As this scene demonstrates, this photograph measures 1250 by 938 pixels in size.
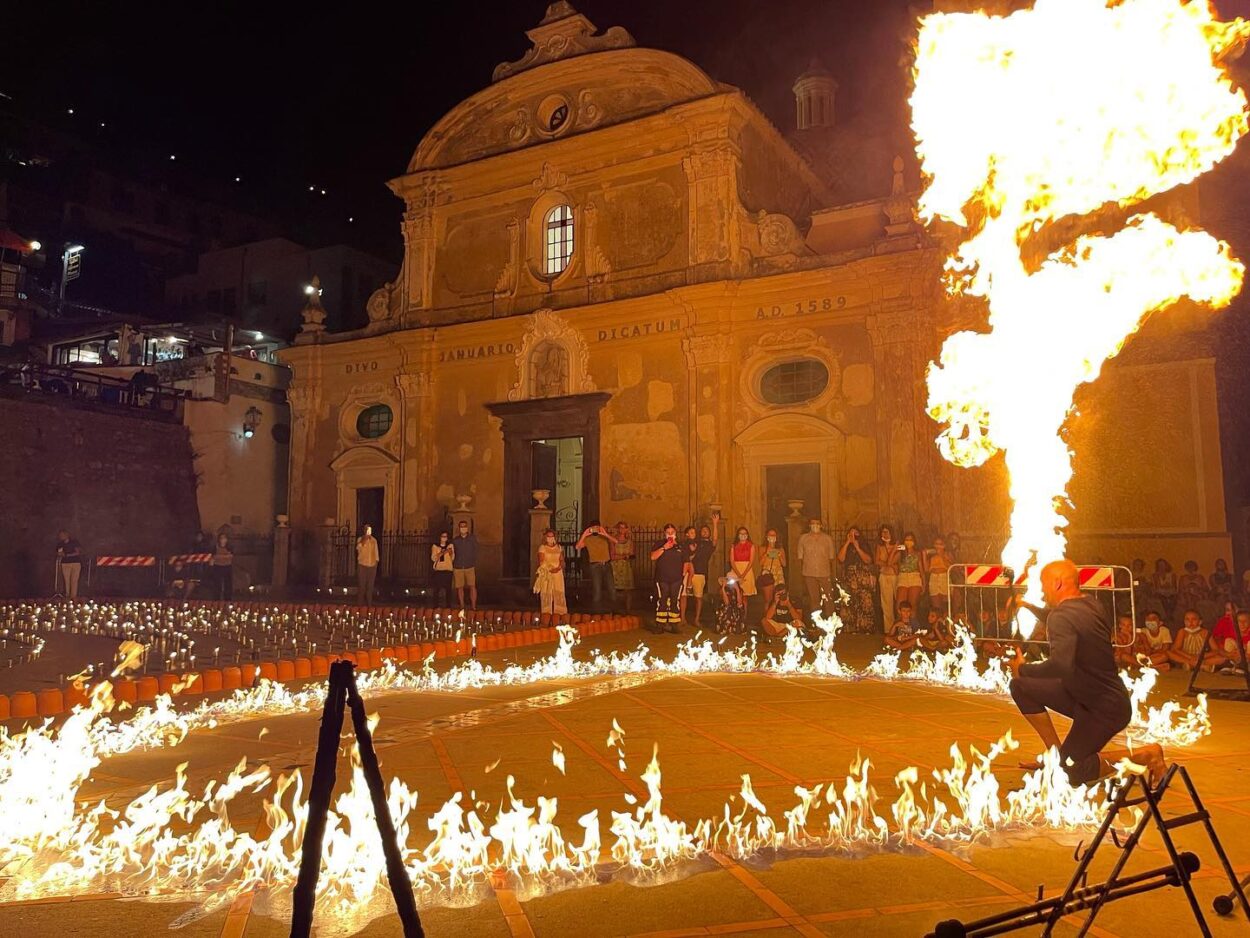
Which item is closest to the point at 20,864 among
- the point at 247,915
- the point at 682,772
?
the point at 247,915

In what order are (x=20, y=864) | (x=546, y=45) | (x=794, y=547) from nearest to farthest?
(x=20, y=864), (x=794, y=547), (x=546, y=45)

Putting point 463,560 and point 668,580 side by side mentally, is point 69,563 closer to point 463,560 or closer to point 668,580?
point 463,560

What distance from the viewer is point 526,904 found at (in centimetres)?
368

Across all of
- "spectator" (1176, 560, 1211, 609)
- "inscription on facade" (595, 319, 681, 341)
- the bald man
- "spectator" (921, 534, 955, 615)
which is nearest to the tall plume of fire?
the bald man

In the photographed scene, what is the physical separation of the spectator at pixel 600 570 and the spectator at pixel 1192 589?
9961 mm

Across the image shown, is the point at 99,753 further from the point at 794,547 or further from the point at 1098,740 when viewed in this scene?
the point at 794,547

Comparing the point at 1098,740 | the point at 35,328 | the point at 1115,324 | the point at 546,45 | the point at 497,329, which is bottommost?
the point at 1098,740

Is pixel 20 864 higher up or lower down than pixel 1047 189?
lower down

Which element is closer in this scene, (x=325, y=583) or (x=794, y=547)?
(x=794, y=547)

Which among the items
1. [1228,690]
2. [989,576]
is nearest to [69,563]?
[989,576]

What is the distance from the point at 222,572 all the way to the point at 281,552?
77.2 inches

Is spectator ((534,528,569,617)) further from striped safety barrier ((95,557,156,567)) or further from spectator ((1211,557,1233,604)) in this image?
striped safety barrier ((95,557,156,567))

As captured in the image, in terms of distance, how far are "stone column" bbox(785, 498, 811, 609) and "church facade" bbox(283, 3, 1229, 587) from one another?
265 millimetres

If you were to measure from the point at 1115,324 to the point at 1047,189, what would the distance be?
1643 millimetres
